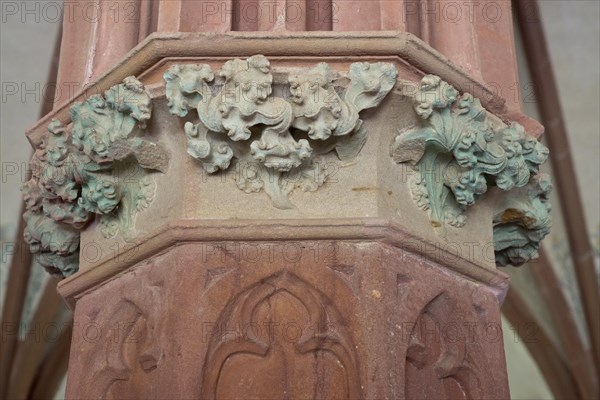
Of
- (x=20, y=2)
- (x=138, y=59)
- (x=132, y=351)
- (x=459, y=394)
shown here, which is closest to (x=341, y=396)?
(x=459, y=394)

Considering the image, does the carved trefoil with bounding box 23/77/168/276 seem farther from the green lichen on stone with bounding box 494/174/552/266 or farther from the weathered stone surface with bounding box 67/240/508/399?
the green lichen on stone with bounding box 494/174/552/266

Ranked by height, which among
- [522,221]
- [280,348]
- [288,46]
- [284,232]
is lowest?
[280,348]

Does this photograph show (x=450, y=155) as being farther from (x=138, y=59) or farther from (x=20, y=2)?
(x=20, y=2)

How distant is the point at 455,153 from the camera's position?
2.07m

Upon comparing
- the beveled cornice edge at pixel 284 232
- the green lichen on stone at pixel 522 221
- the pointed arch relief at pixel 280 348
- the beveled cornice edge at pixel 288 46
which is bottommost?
the pointed arch relief at pixel 280 348

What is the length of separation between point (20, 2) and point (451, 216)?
13.1 ft

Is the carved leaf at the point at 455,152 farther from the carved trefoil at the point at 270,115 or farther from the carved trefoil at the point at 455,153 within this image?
the carved trefoil at the point at 270,115

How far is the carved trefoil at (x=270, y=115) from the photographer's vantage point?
1.95 metres

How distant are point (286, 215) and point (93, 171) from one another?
0.42m

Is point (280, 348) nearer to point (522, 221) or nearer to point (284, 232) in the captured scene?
point (284, 232)

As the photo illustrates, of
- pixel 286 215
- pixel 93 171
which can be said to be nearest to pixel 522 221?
pixel 286 215

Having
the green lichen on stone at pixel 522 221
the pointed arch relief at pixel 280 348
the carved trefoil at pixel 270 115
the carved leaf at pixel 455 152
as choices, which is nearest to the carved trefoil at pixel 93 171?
the carved trefoil at pixel 270 115

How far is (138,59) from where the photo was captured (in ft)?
6.91

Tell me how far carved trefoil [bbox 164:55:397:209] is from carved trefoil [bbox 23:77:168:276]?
12cm
